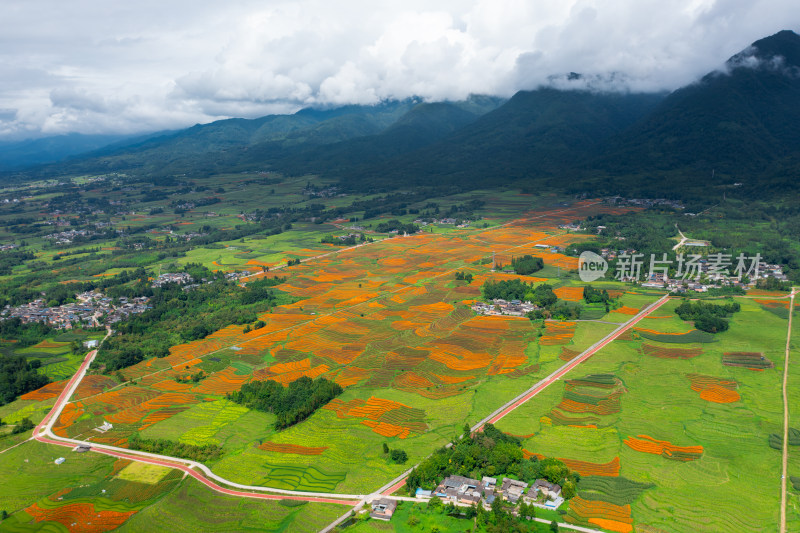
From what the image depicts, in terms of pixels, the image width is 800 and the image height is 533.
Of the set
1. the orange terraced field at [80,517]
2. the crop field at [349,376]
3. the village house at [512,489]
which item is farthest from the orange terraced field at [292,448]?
the village house at [512,489]

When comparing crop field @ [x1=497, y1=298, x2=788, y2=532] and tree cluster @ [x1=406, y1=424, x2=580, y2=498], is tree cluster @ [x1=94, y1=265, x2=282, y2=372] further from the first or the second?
crop field @ [x1=497, y1=298, x2=788, y2=532]

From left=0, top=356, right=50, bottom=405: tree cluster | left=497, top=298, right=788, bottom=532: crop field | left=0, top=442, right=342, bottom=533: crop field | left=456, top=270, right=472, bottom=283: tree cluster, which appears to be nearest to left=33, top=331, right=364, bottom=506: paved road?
left=0, top=442, right=342, bottom=533: crop field

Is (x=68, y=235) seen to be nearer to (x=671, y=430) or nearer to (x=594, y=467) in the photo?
(x=594, y=467)

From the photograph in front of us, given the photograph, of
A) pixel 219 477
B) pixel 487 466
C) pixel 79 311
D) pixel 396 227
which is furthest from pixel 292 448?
pixel 396 227

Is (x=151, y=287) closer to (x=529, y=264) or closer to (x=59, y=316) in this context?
(x=59, y=316)

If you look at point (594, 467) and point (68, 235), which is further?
point (68, 235)

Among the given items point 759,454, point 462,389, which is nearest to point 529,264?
point 462,389
